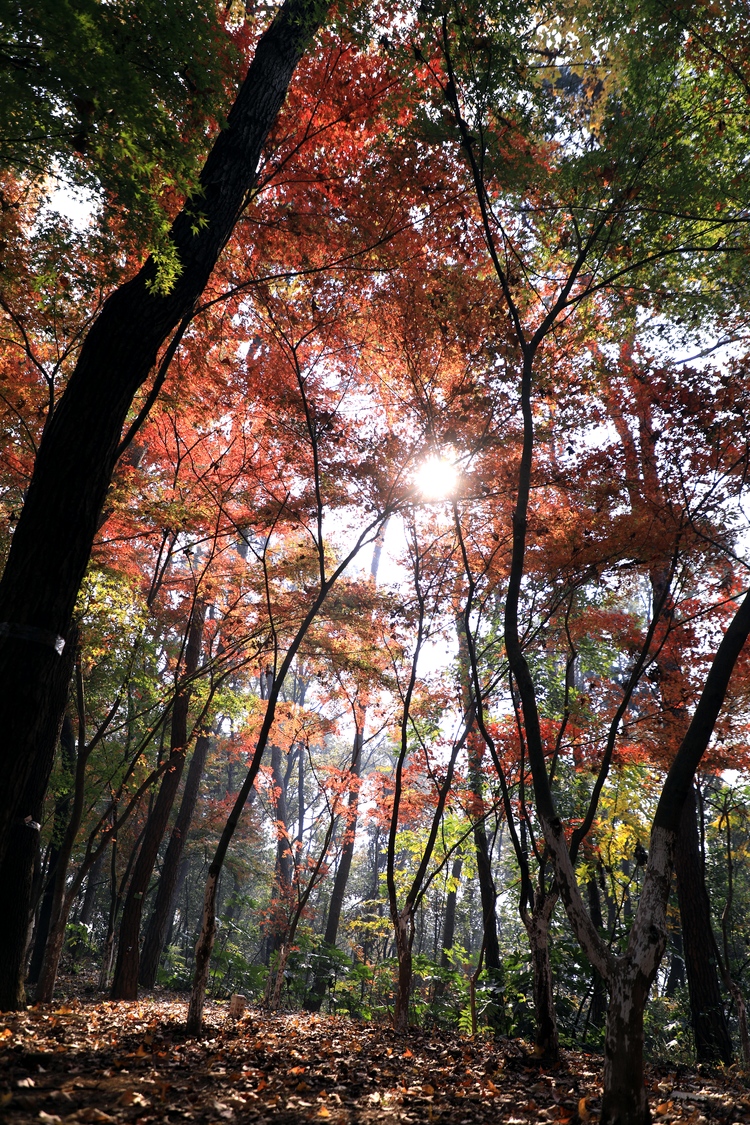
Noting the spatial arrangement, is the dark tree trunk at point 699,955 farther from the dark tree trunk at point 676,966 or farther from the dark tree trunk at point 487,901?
the dark tree trunk at point 676,966

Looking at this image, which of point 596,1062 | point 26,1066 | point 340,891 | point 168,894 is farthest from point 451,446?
point 340,891

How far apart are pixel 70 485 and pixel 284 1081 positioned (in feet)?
11.6

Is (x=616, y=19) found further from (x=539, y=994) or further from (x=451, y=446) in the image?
(x=539, y=994)

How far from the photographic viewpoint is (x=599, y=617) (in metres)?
8.80

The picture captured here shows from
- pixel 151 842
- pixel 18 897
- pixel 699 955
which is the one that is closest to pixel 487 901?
pixel 699 955

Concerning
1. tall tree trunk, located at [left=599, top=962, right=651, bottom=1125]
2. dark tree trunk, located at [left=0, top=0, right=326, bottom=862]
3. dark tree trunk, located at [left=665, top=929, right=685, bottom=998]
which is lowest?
dark tree trunk, located at [left=665, top=929, right=685, bottom=998]

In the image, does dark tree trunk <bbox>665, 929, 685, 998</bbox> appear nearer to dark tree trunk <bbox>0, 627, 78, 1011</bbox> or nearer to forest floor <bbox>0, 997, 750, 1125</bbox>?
forest floor <bbox>0, 997, 750, 1125</bbox>

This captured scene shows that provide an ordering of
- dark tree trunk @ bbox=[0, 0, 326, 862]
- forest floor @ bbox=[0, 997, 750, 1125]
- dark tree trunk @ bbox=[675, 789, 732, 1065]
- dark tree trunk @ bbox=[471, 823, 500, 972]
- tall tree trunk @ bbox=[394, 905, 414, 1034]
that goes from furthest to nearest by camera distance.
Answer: dark tree trunk @ bbox=[471, 823, 500, 972] < dark tree trunk @ bbox=[675, 789, 732, 1065] < tall tree trunk @ bbox=[394, 905, 414, 1034] < dark tree trunk @ bbox=[0, 0, 326, 862] < forest floor @ bbox=[0, 997, 750, 1125]

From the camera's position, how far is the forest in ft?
11.0

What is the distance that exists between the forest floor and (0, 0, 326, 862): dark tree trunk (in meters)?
1.17

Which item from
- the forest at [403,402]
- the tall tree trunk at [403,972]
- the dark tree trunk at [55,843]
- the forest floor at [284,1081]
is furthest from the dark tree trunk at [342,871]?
the forest floor at [284,1081]

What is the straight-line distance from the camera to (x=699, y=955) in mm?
7801

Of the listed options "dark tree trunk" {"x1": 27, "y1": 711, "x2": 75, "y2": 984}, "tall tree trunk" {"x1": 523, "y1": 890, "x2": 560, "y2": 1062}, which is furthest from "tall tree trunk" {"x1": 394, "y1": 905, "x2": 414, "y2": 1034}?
"dark tree trunk" {"x1": 27, "y1": 711, "x2": 75, "y2": 984}

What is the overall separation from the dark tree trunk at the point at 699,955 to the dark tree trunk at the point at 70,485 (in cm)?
703
